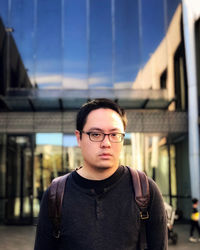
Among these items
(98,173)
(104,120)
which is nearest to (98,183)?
(98,173)

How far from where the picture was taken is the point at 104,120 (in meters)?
1.93

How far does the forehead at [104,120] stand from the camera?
192cm

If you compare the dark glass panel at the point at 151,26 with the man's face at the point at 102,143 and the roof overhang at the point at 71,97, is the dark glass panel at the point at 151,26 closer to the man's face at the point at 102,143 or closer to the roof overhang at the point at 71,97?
the roof overhang at the point at 71,97

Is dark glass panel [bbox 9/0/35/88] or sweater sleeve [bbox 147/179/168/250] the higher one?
dark glass panel [bbox 9/0/35/88]

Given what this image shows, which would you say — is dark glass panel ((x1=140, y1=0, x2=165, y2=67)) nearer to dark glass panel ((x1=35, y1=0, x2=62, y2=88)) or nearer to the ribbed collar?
dark glass panel ((x1=35, y1=0, x2=62, y2=88))

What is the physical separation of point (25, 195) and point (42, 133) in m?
2.86

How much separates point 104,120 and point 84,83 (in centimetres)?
1422

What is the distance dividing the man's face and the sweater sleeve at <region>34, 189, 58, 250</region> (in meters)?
0.36

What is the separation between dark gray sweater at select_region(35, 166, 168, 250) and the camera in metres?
1.89

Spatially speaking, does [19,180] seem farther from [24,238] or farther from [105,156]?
[105,156]

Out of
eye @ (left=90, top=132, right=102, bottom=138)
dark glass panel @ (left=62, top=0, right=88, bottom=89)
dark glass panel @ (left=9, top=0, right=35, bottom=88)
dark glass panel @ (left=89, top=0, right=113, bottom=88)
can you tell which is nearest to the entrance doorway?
dark glass panel @ (left=9, top=0, right=35, bottom=88)

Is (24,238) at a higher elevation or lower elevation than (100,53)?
lower

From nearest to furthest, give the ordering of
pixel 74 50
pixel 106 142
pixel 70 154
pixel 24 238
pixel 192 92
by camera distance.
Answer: pixel 106 142, pixel 24 238, pixel 192 92, pixel 70 154, pixel 74 50

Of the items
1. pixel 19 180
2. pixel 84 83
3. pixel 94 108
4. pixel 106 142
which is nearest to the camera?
pixel 106 142
